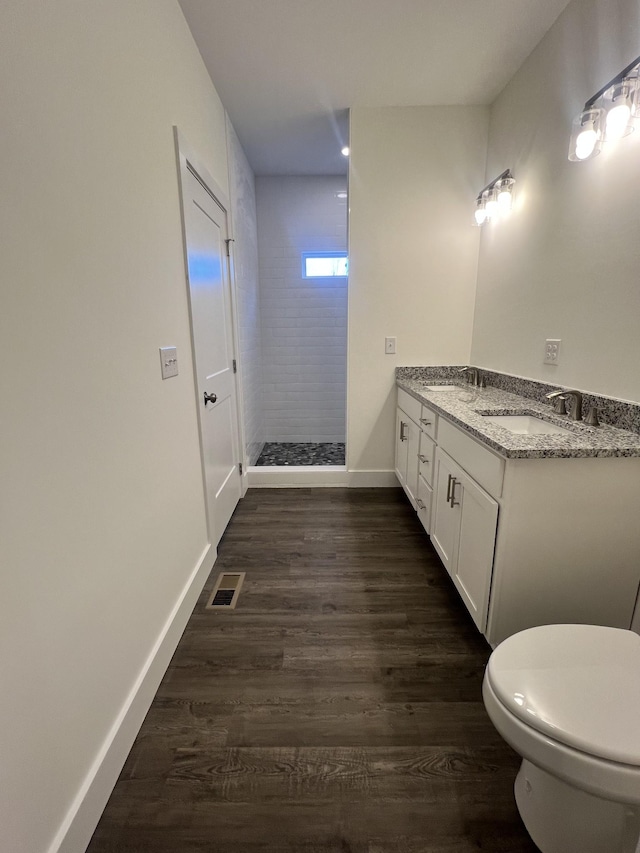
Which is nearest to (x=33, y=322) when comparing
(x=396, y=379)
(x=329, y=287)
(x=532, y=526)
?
(x=532, y=526)

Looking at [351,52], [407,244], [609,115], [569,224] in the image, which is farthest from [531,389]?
[351,52]

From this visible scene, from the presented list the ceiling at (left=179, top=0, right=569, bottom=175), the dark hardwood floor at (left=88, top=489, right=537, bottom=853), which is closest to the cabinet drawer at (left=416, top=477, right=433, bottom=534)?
the dark hardwood floor at (left=88, top=489, right=537, bottom=853)

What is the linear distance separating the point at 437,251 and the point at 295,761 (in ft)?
A: 9.58

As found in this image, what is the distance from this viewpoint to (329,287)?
402cm

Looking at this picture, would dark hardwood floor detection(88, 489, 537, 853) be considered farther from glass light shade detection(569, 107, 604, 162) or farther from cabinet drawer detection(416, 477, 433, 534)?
glass light shade detection(569, 107, 604, 162)

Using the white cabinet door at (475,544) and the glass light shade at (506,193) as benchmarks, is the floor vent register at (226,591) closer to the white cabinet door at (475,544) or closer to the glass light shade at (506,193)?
the white cabinet door at (475,544)

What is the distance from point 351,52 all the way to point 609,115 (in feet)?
4.50

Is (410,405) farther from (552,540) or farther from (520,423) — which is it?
(552,540)

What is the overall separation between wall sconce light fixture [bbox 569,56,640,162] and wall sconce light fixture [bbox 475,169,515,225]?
27.7 inches

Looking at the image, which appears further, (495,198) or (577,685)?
(495,198)

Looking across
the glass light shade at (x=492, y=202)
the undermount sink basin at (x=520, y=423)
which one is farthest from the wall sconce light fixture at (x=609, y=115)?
the undermount sink basin at (x=520, y=423)

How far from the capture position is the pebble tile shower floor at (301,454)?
3719 mm

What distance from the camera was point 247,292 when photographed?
11.0ft

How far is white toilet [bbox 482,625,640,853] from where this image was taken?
74 cm
